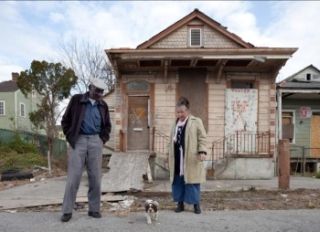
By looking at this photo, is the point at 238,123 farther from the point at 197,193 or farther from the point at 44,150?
the point at 44,150

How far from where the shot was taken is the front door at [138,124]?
557 inches

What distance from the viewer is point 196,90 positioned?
14.0 metres

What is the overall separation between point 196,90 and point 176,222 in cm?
851

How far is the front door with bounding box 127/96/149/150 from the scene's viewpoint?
46.4ft

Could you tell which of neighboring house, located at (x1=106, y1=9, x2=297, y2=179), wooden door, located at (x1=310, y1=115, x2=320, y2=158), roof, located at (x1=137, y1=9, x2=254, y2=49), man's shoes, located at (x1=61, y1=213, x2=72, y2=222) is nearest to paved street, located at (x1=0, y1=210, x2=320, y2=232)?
man's shoes, located at (x1=61, y1=213, x2=72, y2=222)

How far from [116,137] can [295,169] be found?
33.1ft

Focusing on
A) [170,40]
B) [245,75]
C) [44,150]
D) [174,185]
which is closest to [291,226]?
[174,185]

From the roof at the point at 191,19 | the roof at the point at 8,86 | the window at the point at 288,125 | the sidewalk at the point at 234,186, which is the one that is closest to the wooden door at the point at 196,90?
the sidewalk at the point at 234,186

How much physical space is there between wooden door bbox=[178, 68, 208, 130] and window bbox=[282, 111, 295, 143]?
7857 mm

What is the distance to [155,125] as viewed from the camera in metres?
14.1

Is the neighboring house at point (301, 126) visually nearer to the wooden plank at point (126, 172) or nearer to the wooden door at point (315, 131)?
the wooden door at point (315, 131)

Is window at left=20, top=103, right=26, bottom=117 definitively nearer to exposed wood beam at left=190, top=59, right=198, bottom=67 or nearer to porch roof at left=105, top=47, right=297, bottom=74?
porch roof at left=105, top=47, right=297, bottom=74

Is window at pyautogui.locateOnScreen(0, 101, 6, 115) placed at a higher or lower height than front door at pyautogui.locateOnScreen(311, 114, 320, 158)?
higher

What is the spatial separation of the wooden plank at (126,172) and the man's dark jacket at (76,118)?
3290 millimetres
